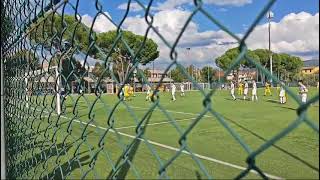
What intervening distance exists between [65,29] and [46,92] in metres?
0.94

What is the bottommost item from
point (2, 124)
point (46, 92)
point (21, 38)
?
point (2, 124)

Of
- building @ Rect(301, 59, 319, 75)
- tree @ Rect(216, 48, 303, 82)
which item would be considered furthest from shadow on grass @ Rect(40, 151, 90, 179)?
building @ Rect(301, 59, 319, 75)

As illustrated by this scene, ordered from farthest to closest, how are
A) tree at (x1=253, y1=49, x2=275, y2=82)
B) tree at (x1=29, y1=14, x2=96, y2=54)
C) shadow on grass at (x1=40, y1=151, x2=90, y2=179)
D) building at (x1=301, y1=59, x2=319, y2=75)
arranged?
1. shadow on grass at (x1=40, y1=151, x2=90, y2=179)
2. tree at (x1=29, y1=14, x2=96, y2=54)
3. tree at (x1=253, y1=49, x2=275, y2=82)
4. building at (x1=301, y1=59, x2=319, y2=75)

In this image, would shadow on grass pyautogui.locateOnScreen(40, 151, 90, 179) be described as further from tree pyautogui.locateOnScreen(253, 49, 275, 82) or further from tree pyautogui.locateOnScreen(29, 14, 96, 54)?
tree pyautogui.locateOnScreen(253, 49, 275, 82)

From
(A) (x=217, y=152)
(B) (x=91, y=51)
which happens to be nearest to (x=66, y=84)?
(B) (x=91, y=51)

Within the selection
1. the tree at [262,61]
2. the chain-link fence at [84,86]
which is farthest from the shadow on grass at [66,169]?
the tree at [262,61]

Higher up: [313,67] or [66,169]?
[313,67]

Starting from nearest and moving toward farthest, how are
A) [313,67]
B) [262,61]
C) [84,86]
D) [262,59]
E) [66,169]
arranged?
1. [313,67]
2. [262,61]
3. [84,86]
4. [262,59]
5. [66,169]

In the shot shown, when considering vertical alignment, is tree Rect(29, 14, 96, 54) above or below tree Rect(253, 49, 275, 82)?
above

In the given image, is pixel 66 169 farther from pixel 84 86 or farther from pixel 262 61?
pixel 262 61

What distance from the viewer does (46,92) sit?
2.68 m

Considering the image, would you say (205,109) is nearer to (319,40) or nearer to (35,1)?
(319,40)

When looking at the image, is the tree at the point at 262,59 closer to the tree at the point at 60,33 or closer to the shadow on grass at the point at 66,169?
the tree at the point at 60,33

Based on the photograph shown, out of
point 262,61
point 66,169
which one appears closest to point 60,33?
point 262,61
